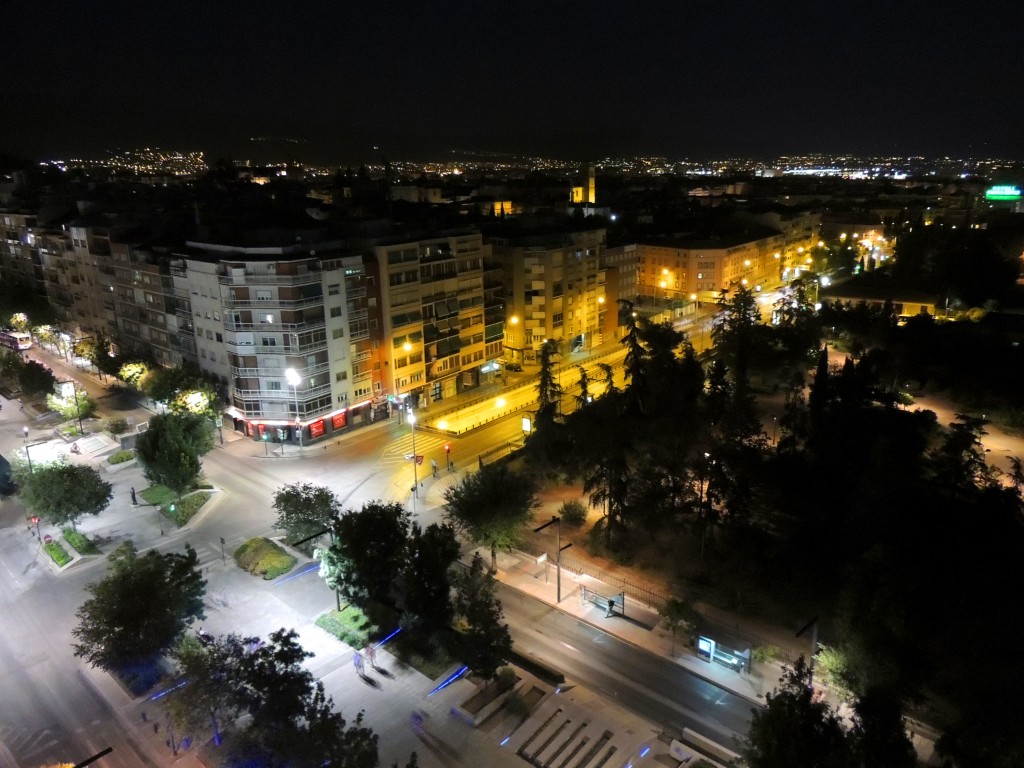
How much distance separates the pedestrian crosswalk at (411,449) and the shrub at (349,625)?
14409mm

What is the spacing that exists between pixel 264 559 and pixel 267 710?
1191 centimetres

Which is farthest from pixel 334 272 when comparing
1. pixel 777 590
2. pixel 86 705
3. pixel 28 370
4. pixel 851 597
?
pixel 851 597

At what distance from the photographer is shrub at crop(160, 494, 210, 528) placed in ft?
113

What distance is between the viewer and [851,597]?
74.0ft

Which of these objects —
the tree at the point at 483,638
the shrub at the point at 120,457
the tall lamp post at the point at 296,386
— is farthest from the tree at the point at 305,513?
the shrub at the point at 120,457

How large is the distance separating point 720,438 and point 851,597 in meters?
16.3

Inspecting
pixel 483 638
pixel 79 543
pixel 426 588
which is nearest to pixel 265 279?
pixel 79 543

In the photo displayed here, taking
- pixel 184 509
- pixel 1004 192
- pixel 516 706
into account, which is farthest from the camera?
pixel 1004 192

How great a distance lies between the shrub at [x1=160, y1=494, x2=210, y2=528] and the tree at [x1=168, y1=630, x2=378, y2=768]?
49.4 ft

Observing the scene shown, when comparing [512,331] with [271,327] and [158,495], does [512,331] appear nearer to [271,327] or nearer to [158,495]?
[271,327]

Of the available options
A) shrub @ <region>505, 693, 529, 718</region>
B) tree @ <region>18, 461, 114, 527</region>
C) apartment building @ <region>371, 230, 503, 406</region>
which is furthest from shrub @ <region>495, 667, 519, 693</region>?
apartment building @ <region>371, 230, 503, 406</region>

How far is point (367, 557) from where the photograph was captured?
982 inches

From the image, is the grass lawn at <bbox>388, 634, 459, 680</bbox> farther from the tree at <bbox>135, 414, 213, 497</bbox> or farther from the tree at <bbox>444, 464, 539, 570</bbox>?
the tree at <bbox>135, 414, 213, 497</bbox>

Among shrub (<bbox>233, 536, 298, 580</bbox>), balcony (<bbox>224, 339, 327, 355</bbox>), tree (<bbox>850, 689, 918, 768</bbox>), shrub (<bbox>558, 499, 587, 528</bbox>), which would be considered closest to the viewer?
tree (<bbox>850, 689, 918, 768</bbox>)
